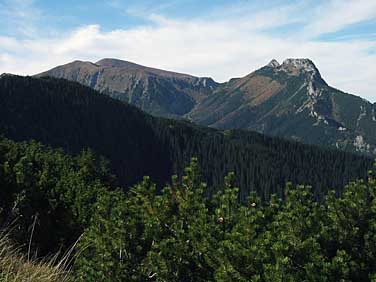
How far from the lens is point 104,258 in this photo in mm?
11141

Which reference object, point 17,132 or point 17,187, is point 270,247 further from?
point 17,132

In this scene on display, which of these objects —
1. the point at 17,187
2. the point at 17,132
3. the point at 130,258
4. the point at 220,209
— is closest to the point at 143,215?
the point at 130,258

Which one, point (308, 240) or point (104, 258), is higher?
point (308, 240)

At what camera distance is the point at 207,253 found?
1042 cm

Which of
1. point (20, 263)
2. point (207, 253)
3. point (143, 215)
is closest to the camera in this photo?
point (20, 263)

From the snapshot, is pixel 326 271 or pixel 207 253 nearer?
pixel 326 271

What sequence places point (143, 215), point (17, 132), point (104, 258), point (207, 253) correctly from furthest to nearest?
point (17, 132)
point (143, 215)
point (104, 258)
point (207, 253)

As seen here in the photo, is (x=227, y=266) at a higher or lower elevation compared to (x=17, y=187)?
higher

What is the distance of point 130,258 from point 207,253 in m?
2.09

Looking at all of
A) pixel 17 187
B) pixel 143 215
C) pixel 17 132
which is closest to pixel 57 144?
pixel 17 132

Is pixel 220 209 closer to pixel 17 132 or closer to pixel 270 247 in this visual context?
pixel 270 247

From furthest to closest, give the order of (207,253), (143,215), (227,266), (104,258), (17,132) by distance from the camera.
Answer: (17,132)
(143,215)
(104,258)
(207,253)
(227,266)

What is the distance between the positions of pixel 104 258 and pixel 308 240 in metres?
4.92

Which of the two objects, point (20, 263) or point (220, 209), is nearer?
point (20, 263)
